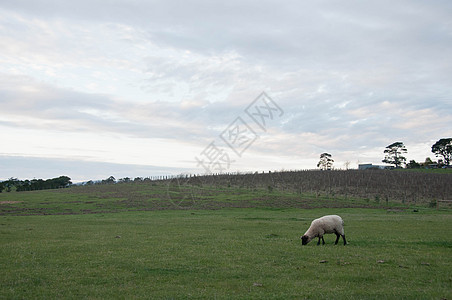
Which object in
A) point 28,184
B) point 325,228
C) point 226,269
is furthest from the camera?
point 28,184

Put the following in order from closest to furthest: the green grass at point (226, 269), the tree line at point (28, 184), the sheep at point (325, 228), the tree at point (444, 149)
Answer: the green grass at point (226, 269) < the sheep at point (325, 228) < the tree line at point (28, 184) < the tree at point (444, 149)

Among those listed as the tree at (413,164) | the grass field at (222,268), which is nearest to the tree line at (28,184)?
the grass field at (222,268)

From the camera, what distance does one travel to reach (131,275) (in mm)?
11883

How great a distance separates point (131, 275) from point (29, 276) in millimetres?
3344

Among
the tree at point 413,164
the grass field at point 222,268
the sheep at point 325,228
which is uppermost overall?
the tree at point 413,164

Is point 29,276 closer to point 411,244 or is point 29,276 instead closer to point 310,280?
point 310,280

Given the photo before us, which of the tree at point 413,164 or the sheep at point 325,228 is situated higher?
the tree at point 413,164

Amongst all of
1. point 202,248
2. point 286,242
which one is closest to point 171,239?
point 202,248

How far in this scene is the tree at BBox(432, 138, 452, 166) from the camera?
136 metres

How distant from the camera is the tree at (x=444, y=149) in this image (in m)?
136

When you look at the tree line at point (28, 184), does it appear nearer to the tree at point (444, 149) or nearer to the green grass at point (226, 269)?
the green grass at point (226, 269)

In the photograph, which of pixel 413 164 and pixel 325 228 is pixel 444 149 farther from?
pixel 325 228

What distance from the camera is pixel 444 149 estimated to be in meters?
138

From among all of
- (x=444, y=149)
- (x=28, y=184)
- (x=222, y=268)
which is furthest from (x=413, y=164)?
(x=222, y=268)
